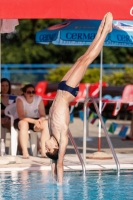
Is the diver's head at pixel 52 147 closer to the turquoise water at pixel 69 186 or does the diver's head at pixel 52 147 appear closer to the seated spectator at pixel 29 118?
the turquoise water at pixel 69 186

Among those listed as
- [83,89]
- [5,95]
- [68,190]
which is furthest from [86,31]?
[83,89]

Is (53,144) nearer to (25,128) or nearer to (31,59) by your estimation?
(25,128)

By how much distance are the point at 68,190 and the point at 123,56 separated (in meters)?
38.4

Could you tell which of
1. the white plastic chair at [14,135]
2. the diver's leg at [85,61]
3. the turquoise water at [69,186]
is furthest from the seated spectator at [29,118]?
the diver's leg at [85,61]

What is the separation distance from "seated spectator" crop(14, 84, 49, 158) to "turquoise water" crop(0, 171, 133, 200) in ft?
4.90

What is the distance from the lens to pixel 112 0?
31.9 ft

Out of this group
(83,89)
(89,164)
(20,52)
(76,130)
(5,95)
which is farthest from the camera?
(20,52)

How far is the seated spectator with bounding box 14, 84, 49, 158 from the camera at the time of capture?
11461 mm

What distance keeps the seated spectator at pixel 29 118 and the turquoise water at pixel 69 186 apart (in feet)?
4.90

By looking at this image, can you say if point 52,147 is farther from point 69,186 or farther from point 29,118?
point 29,118

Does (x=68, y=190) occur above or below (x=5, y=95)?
below

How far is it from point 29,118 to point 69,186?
9.81 feet

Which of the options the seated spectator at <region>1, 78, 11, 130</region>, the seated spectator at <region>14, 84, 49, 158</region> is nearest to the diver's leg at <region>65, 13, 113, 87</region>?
the seated spectator at <region>14, 84, 49, 158</region>

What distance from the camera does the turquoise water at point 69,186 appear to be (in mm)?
8117
